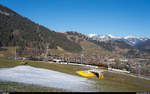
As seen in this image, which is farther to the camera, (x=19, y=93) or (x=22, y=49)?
(x=22, y=49)

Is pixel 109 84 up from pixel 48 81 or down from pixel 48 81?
down

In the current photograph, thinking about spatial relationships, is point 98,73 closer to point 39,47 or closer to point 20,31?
point 39,47

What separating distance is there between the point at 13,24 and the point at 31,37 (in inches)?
1265

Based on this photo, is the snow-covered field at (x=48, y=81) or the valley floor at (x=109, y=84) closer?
the valley floor at (x=109, y=84)

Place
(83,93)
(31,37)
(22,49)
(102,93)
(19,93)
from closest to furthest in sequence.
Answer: (19,93) < (83,93) < (102,93) < (22,49) < (31,37)

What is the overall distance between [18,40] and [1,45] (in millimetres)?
22543

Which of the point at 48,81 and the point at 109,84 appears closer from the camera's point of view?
the point at 48,81

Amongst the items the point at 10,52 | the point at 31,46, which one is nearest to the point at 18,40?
the point at 31,46

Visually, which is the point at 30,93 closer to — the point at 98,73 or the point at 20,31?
the point at 98,73

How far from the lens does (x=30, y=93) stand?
22.4 metres

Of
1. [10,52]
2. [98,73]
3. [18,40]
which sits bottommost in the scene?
[98,73]

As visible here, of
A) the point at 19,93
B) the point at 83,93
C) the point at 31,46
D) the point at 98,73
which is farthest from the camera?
the point at 31,46

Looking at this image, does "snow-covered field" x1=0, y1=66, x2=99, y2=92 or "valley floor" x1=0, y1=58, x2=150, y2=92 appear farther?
"snow-covered field" x1=0, y1=66, x2=99, y2=92

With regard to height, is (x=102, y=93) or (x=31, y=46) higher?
(x=31, y=46)
